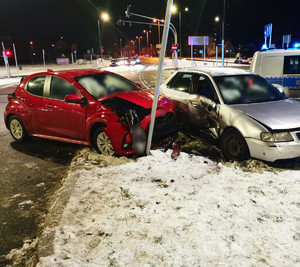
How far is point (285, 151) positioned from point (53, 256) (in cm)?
357

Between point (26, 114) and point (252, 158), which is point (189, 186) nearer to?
point (252, 158)

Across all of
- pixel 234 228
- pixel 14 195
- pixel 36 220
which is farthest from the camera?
pixel 14 195

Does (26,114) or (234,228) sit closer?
(234,228)

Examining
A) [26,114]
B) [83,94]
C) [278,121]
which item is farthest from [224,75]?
[26,114]

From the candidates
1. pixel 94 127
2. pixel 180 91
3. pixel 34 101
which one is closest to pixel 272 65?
pixel 180 91

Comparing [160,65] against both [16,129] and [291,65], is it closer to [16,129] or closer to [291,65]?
[16,129]

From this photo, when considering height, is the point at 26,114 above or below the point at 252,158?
above

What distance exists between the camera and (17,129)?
7.20 m

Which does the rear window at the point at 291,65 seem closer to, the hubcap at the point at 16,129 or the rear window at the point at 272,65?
the rear window at the point at 272,65

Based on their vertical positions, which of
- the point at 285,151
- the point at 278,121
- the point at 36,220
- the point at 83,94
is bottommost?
the point at 36,220

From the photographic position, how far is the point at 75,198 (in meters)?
4.16

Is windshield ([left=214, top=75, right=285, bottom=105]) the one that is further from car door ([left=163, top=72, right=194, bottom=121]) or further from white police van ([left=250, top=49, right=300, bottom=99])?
white police van ([left=250, top=49, right=300, bottom=99])

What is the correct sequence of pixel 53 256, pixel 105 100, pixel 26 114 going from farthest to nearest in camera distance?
pixel 26 114
pixel 105 100
pixel 53 256

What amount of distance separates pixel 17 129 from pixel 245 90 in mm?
5155
